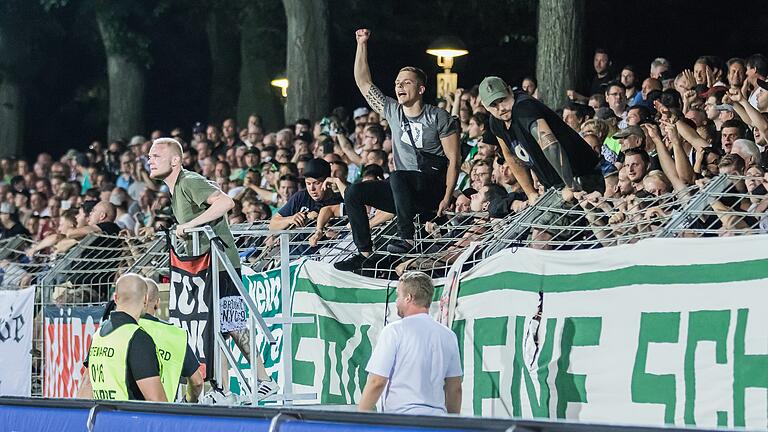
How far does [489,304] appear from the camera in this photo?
9.53m

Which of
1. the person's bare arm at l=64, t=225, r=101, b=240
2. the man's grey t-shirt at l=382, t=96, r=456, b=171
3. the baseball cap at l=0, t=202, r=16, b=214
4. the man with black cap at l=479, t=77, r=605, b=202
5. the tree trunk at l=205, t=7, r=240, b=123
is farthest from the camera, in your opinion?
the tree trunk at l=205, t=7, r=240, b=123

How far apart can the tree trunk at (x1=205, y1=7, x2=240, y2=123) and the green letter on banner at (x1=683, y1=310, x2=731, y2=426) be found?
23.4 m

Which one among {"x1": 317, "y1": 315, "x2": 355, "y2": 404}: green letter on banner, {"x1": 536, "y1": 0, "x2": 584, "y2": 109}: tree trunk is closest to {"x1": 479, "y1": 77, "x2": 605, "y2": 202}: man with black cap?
{"x1": 317, "y1": 315, "x2": 355, "y2": 404}: green letter on banner

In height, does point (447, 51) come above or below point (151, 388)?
above

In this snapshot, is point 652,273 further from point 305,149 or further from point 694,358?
point 305,149

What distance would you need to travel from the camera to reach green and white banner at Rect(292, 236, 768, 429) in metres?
7.90

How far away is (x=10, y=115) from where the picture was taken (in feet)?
103

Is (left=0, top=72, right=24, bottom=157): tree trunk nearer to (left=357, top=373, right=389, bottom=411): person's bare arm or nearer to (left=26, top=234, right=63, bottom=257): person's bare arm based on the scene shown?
(left=26, top=234, right=63, bottom=257): person's bare arm

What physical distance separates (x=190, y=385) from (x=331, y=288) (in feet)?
6.96

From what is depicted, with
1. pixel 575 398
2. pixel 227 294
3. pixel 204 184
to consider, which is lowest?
pixel 575 398

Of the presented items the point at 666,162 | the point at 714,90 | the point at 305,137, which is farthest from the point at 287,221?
the point at 305,137

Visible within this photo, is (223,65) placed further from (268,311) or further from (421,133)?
(421,133)

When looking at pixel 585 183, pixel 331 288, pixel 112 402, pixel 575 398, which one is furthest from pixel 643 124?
pixel 112 402

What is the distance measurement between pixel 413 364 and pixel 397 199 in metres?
3.03
